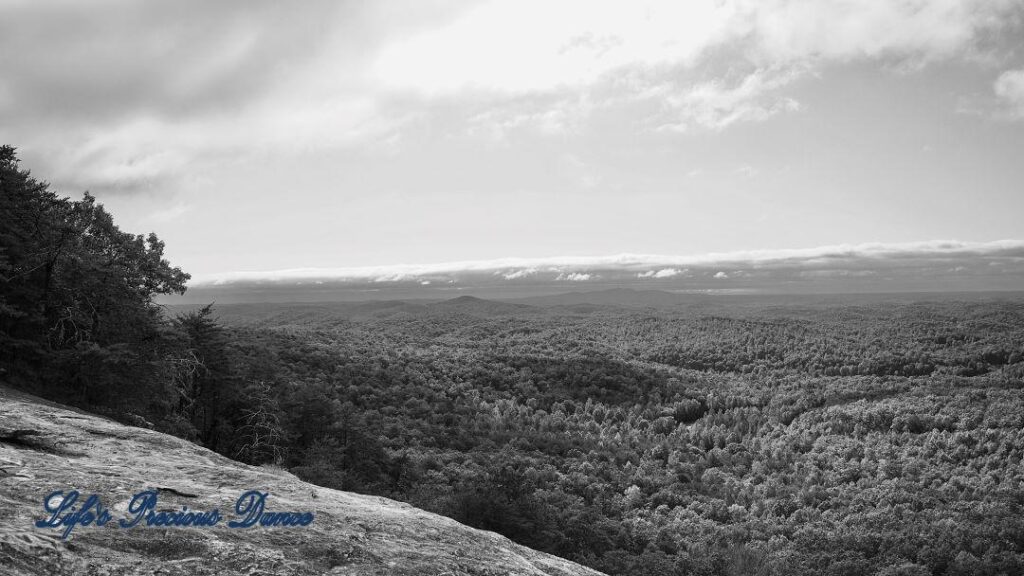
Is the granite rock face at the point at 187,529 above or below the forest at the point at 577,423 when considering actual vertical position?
above

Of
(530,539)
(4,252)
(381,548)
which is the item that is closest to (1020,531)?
(530,539)

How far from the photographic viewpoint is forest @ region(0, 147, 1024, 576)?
25.2 m

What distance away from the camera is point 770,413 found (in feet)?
355

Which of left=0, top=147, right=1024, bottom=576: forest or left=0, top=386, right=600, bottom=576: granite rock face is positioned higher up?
left=0, top=386, right=600, bottom=576: granite rock face

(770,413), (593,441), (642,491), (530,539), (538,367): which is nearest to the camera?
(530,539)

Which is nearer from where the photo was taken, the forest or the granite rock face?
the granite rock face

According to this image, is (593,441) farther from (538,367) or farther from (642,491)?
(538,367)

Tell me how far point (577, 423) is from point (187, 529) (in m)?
90.3

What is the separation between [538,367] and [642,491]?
5786 cm

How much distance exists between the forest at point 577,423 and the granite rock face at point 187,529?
36.9 feet

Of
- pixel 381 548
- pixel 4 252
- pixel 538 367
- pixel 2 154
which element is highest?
pixel 2 154

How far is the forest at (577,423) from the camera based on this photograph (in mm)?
25172

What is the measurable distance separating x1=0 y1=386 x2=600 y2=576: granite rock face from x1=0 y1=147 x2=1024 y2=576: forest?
11.3 metres

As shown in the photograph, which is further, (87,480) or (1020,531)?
(1020,531)
